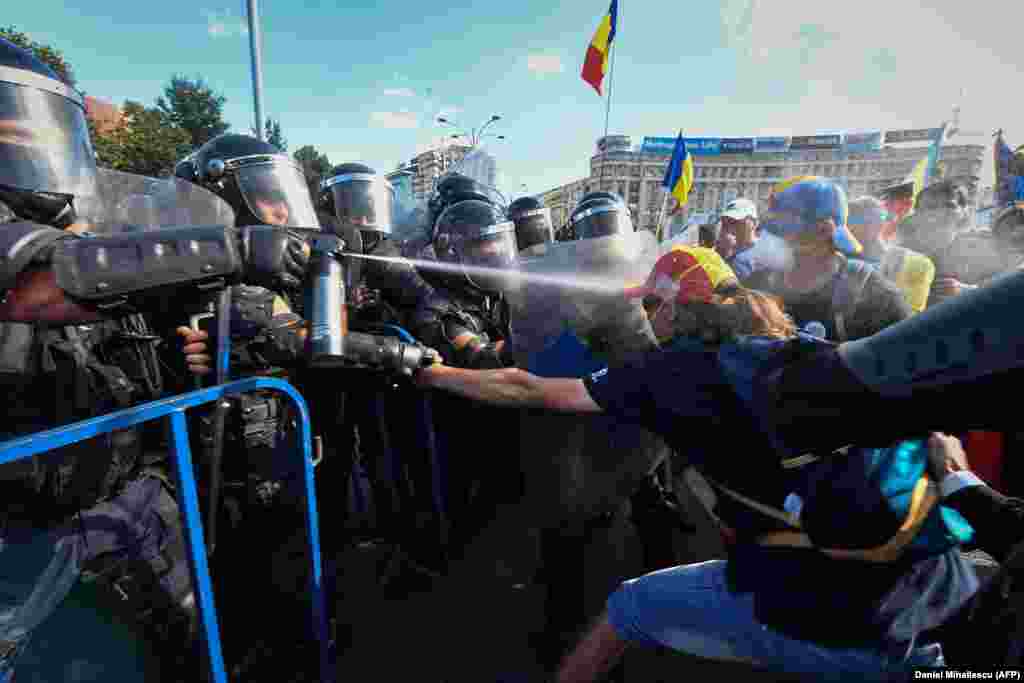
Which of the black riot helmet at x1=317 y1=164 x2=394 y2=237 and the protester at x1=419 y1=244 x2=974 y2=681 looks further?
the black riot helmet at x1=317 y1=164 x2=394 y2=237

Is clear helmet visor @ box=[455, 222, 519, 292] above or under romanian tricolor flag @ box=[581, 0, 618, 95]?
under

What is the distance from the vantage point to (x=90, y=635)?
1694 mm

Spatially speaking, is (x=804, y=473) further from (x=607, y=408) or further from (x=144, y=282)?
(x=144, y=282)

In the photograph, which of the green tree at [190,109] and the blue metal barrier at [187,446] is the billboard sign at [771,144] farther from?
the blue metal barrier at [187,446]

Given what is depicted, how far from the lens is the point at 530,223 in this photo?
6.71 m

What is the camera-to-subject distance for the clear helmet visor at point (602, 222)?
4.86 meters

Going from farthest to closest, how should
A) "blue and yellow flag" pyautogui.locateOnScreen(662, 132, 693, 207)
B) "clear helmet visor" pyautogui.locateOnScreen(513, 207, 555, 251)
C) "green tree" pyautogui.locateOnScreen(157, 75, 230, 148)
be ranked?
"green tree" pyautogui.locateOnScreen(157, 75, 230, 148)
"blue and yellow flag" pyautogui.locateOnScreen(662, 132, 693, 207)
"clear helmet visor" pyautogui.locateOnScreen(513, 207, 555, 251)

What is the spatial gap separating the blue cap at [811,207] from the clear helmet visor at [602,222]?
2001mm

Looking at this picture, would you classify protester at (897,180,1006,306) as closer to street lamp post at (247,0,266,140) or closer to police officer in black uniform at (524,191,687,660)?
police officer in black uniform at (524,191,687,660)

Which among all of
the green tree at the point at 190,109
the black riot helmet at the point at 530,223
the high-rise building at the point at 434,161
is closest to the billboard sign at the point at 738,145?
the high-rise building at the point at 434,161

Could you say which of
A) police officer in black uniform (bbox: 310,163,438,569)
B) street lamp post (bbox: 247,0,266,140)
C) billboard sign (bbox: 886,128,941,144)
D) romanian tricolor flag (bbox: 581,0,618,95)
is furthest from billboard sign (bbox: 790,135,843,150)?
police officer in black uniform (bbox: 310,163,438,569)

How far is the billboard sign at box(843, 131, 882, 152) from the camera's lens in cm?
6031

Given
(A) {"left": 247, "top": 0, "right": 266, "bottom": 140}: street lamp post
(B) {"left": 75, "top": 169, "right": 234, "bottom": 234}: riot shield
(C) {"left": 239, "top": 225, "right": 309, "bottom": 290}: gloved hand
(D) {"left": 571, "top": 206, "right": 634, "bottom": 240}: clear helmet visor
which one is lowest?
(C) {"left": 239, "top": 225, "right": 309, "bottom": 290}: gloved hand

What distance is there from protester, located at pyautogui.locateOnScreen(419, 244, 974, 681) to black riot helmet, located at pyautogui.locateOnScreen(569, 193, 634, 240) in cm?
342
